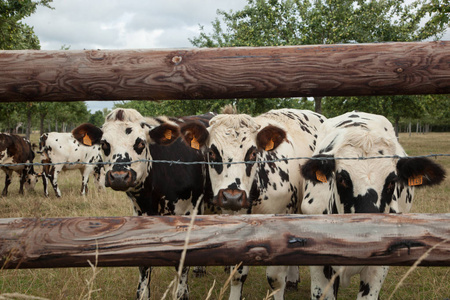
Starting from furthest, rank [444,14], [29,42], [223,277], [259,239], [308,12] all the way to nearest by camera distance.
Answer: [308,12], [29,42], [444,14], [223,277], [259,239]

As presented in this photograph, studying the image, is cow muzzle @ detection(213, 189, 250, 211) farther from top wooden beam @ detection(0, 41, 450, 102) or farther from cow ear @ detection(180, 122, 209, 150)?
top wooden beam @ detection(0, 41, 450, 102)

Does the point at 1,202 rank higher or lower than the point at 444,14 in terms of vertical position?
lower

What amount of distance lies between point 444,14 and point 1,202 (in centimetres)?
1230

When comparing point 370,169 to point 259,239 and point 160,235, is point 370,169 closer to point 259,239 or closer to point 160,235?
point 259,239

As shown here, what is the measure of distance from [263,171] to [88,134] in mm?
1895

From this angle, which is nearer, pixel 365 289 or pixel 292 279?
pixel 365 289

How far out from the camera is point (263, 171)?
4.38m

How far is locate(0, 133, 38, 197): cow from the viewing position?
1222 centimetres

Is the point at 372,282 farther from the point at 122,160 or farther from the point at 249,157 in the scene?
the point at 122,160

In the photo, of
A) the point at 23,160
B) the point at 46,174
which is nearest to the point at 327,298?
the point at 46,174

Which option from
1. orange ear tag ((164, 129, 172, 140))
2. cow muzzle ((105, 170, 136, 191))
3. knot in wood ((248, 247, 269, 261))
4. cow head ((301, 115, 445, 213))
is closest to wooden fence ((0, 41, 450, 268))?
knot in wood ((248, 247, 269, 261))

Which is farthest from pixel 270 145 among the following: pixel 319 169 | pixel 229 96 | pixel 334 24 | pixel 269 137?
pixel 334 24

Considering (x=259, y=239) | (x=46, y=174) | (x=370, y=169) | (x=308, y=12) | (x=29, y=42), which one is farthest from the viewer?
(x=308, y=12)

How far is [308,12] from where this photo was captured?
2192 cm
